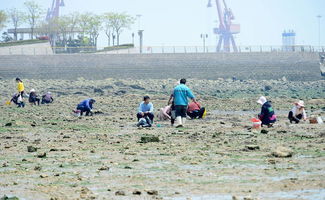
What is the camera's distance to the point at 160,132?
68.6 feet

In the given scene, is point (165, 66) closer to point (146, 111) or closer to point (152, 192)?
point (146, 111)

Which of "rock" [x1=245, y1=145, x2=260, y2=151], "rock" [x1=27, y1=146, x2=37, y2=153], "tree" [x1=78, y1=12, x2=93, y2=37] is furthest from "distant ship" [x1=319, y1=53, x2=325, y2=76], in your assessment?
"rock" [x1=27, y1=146, x2=37, y2=153]

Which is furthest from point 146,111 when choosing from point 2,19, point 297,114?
point 2,19

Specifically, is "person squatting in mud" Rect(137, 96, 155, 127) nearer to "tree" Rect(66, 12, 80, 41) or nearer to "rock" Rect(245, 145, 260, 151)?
"rock" Rect(245, 145, 260, 151)

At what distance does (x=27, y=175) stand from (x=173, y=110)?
10.0 meters

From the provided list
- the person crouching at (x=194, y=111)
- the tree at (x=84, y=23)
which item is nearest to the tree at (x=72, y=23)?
the tree at (x=84, y=23)

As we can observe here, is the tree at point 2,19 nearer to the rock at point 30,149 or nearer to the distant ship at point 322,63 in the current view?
the distant ship at point 322,63

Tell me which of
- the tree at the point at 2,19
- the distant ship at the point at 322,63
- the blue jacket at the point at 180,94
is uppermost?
the tree at the point at 2,19

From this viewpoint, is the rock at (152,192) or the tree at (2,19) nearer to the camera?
the rock at (152,192)

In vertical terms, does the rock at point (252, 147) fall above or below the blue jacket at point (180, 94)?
below

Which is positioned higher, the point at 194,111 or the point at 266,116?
the point at 266,116

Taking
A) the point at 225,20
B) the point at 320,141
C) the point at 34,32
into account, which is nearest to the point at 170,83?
the point at 34,32

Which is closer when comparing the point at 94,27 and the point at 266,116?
the point at 266,116

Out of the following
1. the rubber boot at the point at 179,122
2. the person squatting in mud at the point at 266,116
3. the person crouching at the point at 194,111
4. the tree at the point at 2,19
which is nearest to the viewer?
the person squatting in mud at the point at 266,116
